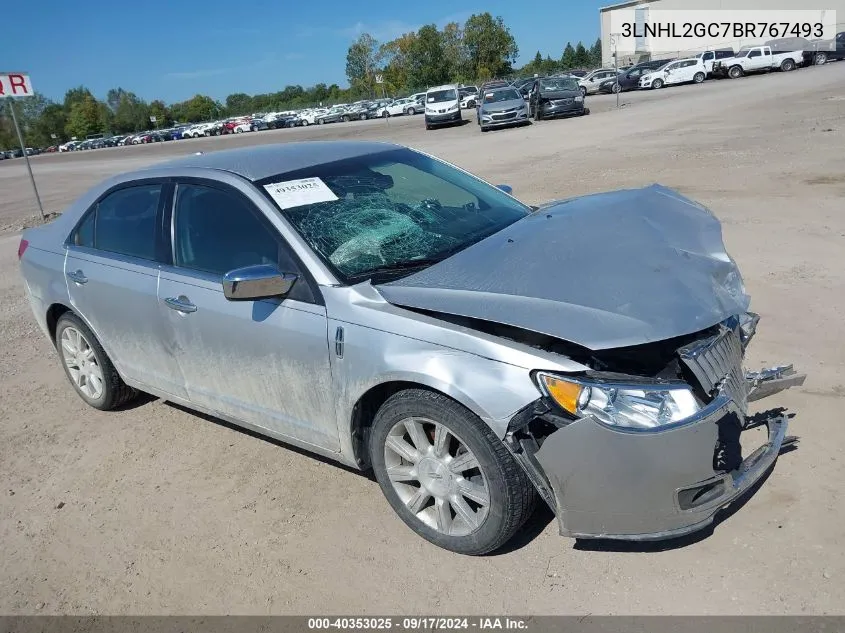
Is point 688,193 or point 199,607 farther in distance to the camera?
point 688,193

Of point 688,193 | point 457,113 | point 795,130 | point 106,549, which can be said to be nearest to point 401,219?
point 106,549

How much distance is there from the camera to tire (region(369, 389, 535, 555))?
2697mm

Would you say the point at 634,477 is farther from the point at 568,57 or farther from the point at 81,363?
the point at 568,57

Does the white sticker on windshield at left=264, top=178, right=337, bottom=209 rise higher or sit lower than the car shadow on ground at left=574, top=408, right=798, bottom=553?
higher

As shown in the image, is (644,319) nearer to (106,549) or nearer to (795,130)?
(106,549)

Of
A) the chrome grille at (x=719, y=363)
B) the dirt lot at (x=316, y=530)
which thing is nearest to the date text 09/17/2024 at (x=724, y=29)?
the dirt lot at (x=316, y=530)

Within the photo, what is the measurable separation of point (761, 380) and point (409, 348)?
1.75 metres

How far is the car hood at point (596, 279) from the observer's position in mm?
2605

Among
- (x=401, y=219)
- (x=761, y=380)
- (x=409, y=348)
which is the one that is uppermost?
(x=401, y=219)

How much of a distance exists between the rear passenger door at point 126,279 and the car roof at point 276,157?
12.7 inches

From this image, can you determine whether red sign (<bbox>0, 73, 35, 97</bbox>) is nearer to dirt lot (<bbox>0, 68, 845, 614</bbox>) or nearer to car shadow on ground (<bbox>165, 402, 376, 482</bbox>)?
dirt lot (<bbox>0, 68, 845, 614</bbox>)

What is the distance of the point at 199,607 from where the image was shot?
9.64 ft

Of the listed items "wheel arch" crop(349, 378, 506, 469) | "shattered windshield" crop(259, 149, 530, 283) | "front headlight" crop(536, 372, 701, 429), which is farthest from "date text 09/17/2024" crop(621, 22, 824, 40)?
"wheel arch" crop(349, 378, 506, 469)

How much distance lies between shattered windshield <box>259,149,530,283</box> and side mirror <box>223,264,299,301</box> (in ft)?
0.79
